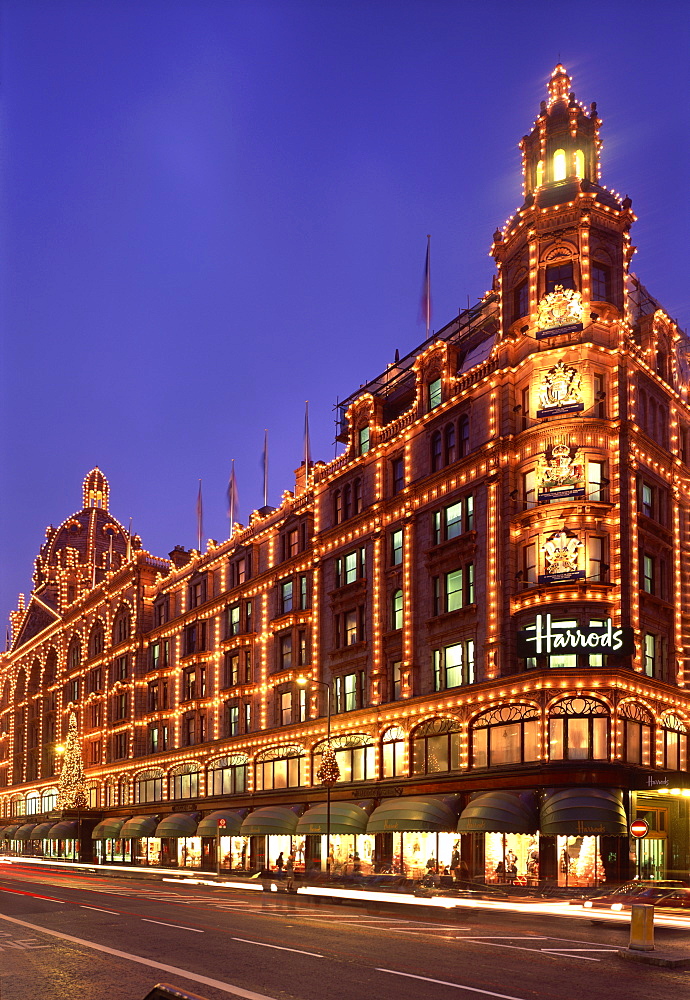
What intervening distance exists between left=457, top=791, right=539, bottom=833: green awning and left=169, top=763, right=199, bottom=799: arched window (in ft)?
130

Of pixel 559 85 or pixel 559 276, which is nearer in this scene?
pixel 559 276

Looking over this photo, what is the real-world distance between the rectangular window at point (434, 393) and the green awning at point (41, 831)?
241 feet

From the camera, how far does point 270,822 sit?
66.5 meters

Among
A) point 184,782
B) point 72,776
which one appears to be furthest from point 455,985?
point 72,776

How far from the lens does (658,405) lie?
54438mm

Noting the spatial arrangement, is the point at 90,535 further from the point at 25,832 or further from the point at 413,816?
the point at 413,816

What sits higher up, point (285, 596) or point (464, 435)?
point (464, 435)

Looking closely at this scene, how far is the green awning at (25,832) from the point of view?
11989 centimetres

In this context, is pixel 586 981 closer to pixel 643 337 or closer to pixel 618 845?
pixel 618 845

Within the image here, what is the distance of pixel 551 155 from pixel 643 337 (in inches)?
406

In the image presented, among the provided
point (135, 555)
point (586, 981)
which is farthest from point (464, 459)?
point (135, 555)

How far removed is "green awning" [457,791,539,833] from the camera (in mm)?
45844

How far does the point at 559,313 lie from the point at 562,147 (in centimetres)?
1017

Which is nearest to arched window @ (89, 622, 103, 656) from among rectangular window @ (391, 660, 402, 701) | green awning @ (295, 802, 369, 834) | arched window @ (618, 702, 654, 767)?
green awning @ (295, 802, 369, 834)
